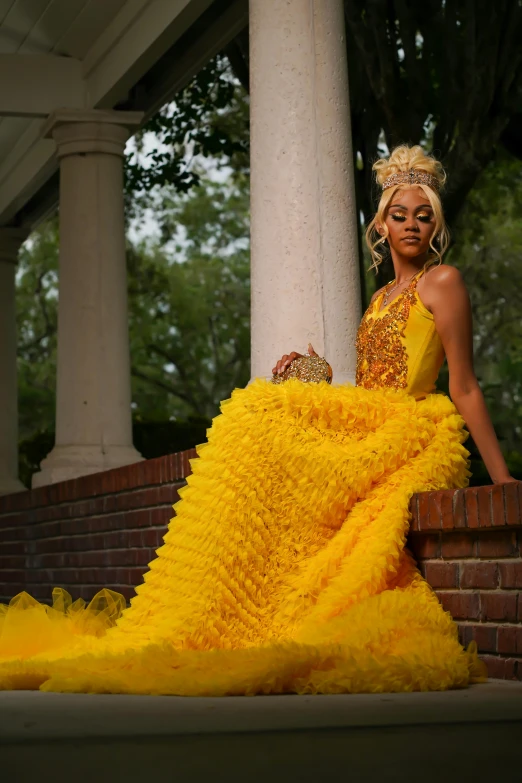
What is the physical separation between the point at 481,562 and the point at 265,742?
1.64 metres

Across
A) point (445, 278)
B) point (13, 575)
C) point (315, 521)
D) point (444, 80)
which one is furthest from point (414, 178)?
point (444, 80)

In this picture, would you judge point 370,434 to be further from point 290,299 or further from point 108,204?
point 108,204

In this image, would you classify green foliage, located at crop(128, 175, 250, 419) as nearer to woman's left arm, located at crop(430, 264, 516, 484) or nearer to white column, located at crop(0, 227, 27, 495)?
white column, located at crop(0, 227, 27, 495)

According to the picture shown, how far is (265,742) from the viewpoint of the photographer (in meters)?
2.78

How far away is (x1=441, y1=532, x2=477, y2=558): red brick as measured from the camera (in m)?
4.32

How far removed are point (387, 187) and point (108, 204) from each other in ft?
17.5

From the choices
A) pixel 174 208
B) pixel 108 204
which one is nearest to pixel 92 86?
pixel 108 204

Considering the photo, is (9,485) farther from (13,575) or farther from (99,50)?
(99,50)

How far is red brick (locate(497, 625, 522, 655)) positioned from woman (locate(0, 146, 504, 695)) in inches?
3.6

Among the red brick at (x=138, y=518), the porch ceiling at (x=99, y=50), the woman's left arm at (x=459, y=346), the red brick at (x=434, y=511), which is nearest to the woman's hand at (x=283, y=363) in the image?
the woman's left arm at (x=459, y=346)

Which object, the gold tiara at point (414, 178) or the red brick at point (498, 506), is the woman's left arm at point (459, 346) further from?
the red brick at point (498, 506)

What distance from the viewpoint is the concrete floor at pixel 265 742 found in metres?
2.54

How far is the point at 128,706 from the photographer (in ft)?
11.4

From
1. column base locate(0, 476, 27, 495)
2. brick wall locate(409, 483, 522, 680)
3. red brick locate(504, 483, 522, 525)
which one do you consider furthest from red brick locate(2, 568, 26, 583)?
red brick locate(504, 483, 522, 525)
